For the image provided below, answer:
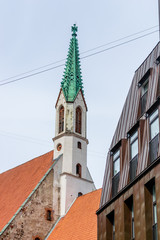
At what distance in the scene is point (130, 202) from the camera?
66.7 ft

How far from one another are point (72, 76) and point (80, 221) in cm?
1457

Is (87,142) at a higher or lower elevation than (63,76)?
lower

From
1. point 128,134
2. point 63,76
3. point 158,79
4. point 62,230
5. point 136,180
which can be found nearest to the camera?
point 136,180

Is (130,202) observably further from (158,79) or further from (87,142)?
(87,142)

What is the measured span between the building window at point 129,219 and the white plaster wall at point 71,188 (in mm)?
18843

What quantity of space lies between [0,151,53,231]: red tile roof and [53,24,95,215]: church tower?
5.71 ft

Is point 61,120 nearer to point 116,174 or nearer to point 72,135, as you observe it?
point 72,135

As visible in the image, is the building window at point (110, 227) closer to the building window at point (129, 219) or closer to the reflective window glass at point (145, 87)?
the building window at point (129, 219)

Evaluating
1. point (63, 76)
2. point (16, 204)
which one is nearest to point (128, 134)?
point (16, 204)

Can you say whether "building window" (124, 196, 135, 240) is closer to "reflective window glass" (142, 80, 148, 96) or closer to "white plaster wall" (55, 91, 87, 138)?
"reflective window glass" (142, 80, 148, 96)

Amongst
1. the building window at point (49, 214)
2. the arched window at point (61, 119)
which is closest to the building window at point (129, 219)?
the building window at point (49, 214)

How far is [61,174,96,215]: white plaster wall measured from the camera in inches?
1541

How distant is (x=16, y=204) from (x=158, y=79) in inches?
853

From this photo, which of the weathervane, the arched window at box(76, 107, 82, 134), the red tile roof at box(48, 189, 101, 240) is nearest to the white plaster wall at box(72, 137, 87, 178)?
the arched window at box(76, 107, 82, 134)
